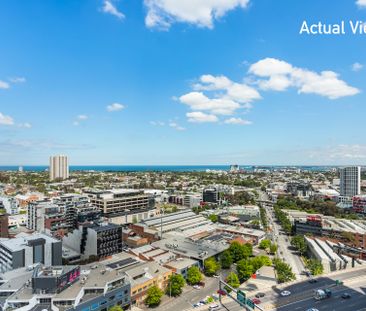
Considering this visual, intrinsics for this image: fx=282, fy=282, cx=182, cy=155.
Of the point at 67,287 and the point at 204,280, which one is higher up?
the point at 67,287

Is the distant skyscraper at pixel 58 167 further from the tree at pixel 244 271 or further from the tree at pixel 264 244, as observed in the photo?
the tree at pixel 244 271

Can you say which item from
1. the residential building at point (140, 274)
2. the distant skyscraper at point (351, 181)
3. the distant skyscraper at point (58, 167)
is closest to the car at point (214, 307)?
the residential building at point (140, 274)

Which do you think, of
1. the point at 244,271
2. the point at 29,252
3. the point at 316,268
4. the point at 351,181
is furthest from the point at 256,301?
the point at 351,181

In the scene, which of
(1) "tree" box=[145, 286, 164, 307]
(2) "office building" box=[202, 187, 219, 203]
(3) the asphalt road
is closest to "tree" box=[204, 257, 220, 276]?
(3) the asphalt road

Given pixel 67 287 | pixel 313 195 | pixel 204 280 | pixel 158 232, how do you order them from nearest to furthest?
pixel 67 287 < pixel 204 280 < pixel 158 232 < pixel 313 195

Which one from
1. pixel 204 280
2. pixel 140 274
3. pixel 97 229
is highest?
pixel 97 229

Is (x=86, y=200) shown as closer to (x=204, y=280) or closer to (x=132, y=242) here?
(x=132, y=242)

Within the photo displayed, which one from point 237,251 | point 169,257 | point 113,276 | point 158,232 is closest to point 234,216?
point 158,232
